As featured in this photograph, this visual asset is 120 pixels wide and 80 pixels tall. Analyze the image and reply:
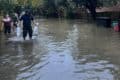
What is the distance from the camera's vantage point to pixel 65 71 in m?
12.6

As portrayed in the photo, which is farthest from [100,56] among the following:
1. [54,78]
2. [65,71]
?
[54,78]

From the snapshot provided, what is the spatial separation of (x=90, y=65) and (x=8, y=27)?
48.1 ft

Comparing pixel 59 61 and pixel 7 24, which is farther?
pixel 7 24

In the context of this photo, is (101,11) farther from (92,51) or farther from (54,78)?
(54,78)

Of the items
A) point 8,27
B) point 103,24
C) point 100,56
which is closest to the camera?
point 100,56

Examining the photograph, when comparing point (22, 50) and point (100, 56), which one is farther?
point (22, 50)

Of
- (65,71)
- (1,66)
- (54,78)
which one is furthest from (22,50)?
(54,78)

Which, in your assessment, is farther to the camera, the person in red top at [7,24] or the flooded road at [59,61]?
the person in red top at [7,24]

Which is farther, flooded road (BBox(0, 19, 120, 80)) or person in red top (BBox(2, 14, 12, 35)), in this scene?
person in red top (BBox(2, 14, 12, 35))

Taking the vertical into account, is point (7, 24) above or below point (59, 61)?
above

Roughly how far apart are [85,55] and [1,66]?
4347 millimetres

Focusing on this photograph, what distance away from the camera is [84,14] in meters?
63.6

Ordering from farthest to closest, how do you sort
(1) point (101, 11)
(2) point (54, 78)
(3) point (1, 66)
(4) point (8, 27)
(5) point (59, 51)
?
(1) point (101, 11), (4) point (8, 27), (5) point (59, 51), (3) point (1, 66), (2) point (54, 78)

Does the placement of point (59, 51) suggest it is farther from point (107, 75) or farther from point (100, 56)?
point (107, 75)
